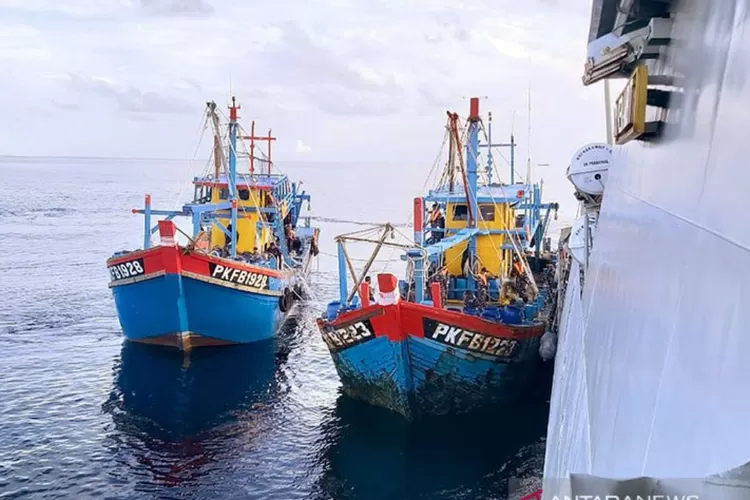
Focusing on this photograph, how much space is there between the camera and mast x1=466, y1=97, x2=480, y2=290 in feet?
66.6

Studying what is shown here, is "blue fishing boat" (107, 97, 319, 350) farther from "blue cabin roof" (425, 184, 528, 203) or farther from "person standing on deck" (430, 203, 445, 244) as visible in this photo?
"blue cabin roof" (425, 184, 528, 203)

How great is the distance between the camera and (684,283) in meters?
2.89

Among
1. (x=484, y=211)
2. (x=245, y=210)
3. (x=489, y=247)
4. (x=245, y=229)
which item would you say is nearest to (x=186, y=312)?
(x=245, y=229)

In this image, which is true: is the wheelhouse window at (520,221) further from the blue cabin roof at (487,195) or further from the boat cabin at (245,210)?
the boat cabin at (245,210)

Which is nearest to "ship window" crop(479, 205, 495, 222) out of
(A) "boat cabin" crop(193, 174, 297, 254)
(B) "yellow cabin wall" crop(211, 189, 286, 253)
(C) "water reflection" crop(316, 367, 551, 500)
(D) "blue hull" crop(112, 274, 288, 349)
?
(C) "water reflection" crop(316, 367, 551, 500)

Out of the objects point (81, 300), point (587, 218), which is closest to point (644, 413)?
point (587, 218)

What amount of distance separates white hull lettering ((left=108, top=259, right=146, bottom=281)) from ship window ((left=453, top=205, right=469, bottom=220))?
34.3 ft

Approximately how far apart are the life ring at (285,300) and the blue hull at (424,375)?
27.8 feet

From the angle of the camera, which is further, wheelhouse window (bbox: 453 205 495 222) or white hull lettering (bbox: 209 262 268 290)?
wheelhouse window (bbox: 453 205 495 222)

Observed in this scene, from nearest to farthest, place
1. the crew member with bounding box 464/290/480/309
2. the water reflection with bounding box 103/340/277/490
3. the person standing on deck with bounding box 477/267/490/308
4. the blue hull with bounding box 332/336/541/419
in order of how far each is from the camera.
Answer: the water reflection with bounding box 103/340/277/490 → the blue hull with bounding box 332/336/541/419 → the crew member with bounding box 464/290/480/309 → the person standing on deck with bounding box 477/267/490/308

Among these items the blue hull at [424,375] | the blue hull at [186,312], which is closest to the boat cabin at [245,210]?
the blue hull at [186,312]

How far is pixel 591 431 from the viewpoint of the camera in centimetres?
468

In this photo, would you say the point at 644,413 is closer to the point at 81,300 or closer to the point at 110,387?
the point at 110,387

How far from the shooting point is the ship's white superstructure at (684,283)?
216 cm
